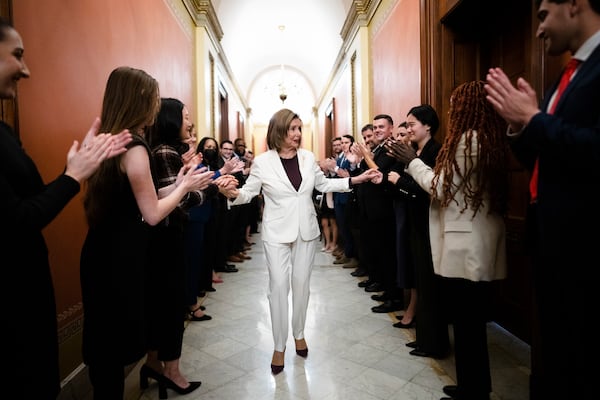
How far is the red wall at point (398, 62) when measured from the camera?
4199 millimetres

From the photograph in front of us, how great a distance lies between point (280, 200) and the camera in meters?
2.69

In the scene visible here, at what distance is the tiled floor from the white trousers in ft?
0.95

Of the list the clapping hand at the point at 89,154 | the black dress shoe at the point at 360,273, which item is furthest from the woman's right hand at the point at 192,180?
the black dress shoe at the point at 360,273

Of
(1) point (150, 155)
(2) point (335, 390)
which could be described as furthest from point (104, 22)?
(2) point (335, 390)

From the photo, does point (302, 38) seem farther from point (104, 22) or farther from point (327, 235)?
point (104, 22)

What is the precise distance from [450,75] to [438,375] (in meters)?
2.22

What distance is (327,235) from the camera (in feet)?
22.9

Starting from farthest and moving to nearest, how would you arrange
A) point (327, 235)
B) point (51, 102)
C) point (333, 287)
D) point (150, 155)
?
point (327, 235) < point (333, 287) < point (51, 102) < point (150, 155)

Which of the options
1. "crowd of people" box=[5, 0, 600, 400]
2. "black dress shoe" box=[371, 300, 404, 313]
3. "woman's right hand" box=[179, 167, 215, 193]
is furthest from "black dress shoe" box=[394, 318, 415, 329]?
"woman's right hand" box=[179, 167, 215, 193]

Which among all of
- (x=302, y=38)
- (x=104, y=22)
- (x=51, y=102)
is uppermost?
(x=302, y=38)

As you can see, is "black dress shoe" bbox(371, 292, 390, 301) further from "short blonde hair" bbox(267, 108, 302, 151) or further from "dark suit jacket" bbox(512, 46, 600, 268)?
"dark suit jacket" bbox(512, 46, 600, 268)

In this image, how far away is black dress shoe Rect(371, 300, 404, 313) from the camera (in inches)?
149

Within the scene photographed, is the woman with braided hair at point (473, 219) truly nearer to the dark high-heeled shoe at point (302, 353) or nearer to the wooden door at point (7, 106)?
the dark high-heeled shoe at point (302, 353)

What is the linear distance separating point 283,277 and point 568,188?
1.78m
